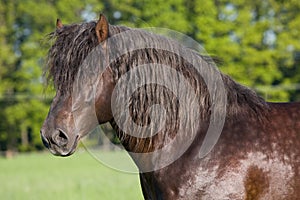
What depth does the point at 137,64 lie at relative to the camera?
4.30 m

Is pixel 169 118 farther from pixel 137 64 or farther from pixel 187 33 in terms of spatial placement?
pixel 187 33

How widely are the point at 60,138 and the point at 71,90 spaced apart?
13.9 inches

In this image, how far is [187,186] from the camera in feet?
14.0

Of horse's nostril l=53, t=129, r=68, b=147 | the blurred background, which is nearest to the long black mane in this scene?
horse's nostril l=53, t=129, r=68, b=147

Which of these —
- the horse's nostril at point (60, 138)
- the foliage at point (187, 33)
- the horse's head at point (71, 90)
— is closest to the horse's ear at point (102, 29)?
the horse's head at point (71, 90)

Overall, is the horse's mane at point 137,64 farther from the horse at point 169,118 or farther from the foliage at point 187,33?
the foliage at point 187,33

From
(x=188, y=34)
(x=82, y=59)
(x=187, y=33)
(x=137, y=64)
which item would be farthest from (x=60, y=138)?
(x=187, y=33)

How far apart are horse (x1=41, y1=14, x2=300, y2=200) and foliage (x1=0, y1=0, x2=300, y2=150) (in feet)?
119

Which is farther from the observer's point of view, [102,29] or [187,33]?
[187,33]

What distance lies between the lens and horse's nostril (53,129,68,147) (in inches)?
159

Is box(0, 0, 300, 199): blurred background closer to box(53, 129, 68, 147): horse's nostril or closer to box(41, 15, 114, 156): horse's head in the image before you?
box(41, 15, 114, 156): horse's head

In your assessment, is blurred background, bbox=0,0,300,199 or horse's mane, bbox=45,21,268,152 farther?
blurred background, bbox=0,0,300,199

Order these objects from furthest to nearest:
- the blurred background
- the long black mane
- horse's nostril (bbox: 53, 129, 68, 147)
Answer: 1. the blurred background
2. the long black mane
3. horse's nostril (bbox: 53, 129, 68, 147)

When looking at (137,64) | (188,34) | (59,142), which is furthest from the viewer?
(188,34)
